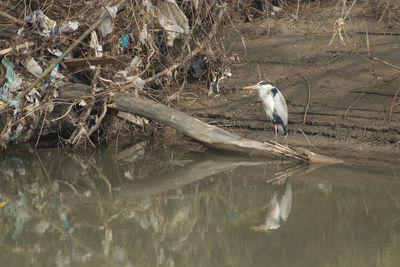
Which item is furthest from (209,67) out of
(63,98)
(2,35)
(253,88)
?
(2,35)

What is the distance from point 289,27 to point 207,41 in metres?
1.40

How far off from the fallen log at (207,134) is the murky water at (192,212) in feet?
0.47

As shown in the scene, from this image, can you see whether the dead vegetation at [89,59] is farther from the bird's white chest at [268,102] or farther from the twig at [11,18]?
the bird's white chest at [268,102]

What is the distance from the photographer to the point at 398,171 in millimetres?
5258

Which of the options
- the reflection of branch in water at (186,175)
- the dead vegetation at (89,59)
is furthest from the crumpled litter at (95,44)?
the reflection of branch in water at (186,175)

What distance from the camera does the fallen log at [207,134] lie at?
5.47m

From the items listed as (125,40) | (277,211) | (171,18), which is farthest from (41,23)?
(277,211)

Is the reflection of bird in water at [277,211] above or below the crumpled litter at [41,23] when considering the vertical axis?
below

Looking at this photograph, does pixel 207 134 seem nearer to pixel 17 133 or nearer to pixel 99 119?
pixel 99 119

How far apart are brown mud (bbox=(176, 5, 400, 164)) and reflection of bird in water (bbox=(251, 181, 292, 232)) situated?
1.31 meters

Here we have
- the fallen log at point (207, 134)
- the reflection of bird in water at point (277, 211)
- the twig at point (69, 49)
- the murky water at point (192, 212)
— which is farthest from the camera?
the twig at point (69, 49)

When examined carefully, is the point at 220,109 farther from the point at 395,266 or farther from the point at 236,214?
the point at 395,266

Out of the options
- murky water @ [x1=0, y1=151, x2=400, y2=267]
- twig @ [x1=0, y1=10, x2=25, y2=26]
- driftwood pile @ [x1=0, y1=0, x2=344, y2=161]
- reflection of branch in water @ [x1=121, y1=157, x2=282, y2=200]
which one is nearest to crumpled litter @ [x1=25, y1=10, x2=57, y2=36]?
driftwood pile @ [x1=0, y1=0, x2=344, y2=161]

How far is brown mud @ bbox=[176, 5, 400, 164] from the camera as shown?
5.98m
